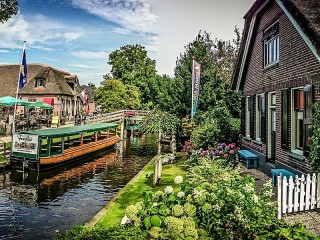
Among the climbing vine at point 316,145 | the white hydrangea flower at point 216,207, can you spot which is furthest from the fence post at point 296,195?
the white hydrangea flower at point 216,207

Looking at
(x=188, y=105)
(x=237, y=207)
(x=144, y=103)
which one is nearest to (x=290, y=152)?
(x=237, y=207)

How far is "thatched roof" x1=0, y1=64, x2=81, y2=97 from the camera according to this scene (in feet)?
173

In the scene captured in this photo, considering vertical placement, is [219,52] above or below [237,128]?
above

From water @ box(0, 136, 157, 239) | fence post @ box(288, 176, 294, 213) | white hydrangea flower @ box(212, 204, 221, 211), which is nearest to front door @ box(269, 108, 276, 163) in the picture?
fence post @ box(288, 176, 294, 213)

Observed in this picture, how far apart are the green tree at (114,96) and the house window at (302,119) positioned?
43553 mm

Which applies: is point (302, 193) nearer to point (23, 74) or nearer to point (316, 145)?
point (316, 145)

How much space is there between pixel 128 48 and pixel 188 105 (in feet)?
159

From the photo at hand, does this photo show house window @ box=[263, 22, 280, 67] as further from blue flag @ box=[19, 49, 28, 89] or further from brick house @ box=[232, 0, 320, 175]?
blue flag @ box=[19, 49, 28, 89]

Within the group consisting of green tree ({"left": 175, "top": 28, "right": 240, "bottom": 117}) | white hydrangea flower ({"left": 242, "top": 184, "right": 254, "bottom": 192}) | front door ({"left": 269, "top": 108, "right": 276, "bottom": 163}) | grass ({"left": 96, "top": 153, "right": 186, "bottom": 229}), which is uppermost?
green tree ({"left": 175, "top": 28, "right": 240, "bottom": 117})

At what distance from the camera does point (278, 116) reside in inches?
514

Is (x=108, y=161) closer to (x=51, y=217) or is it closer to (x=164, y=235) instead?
(x=51, y=217)

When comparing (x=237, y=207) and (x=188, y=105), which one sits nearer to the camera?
(x=237, y=207)

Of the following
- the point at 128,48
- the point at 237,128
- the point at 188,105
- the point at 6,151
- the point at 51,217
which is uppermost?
the point at 128,48

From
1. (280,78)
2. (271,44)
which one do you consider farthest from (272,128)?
(271,44)
